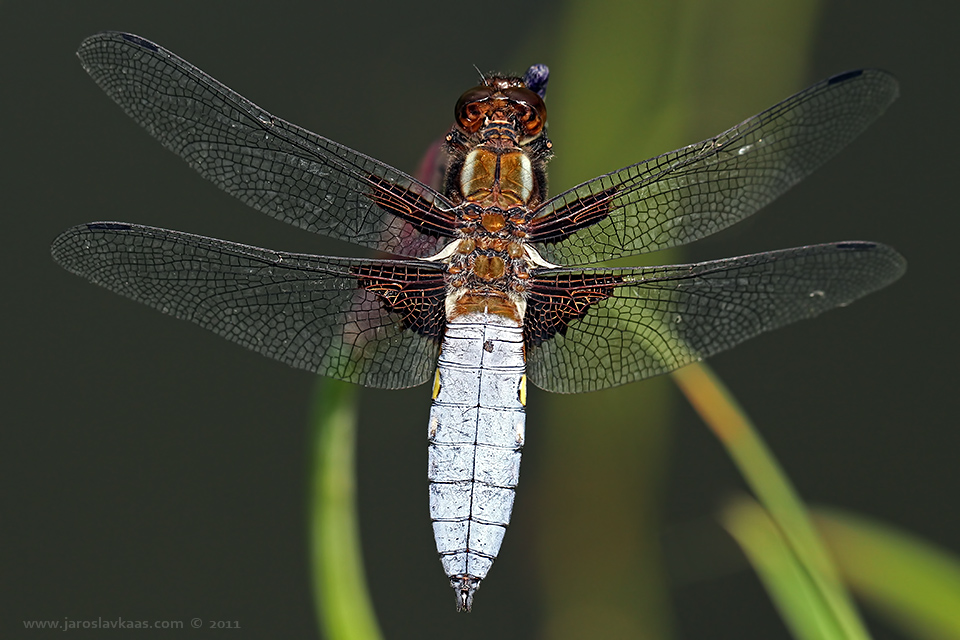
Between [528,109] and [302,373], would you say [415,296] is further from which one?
[302,373]

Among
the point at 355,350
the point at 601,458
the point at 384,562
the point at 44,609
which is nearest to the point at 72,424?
the point at 44,609

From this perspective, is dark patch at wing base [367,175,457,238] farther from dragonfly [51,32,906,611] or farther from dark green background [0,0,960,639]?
dark green background [0,0,960,639]

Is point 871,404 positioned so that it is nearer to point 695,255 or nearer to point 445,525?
point 695,255

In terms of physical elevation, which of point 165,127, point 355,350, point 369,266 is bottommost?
point 355,350

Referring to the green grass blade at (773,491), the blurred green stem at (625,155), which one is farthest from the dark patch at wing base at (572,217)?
the blurred green stem at (625,155)

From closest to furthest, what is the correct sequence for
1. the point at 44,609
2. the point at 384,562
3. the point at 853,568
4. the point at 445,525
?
the point at 445,525
the point at 853,568
the point at 44,609
the point at 384,562

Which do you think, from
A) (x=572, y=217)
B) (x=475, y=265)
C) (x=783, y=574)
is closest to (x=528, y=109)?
(x=572, y=217)
